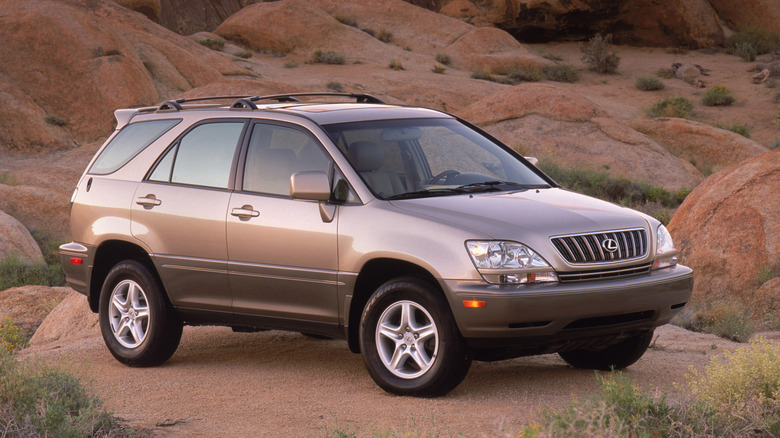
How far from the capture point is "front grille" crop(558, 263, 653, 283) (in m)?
5.65

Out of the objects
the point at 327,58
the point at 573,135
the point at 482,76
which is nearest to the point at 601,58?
the point at 482,76

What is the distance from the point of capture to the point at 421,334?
19.3ft

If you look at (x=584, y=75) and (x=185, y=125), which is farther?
(x=584, y=75)

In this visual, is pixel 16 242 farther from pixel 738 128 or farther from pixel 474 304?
pixel 738 128

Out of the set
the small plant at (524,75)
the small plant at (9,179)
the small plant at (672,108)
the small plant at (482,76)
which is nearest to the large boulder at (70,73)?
the small plant at (9,179)

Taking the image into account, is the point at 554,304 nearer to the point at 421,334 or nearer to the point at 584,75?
the point at 421,334

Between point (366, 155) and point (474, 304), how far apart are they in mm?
1470

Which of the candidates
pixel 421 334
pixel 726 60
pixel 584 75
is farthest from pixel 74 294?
pixel 726 60

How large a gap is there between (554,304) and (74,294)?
636 centimetres

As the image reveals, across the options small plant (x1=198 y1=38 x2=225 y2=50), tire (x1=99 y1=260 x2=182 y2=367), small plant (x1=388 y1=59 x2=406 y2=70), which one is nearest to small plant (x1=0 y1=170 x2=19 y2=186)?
tire (x1=99 y1=260 x2=182 y2=367)

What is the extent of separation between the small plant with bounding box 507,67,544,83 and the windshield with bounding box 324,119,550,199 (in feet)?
91.5

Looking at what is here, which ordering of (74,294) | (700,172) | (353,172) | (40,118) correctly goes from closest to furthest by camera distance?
1. (353,172)
2. (74,294)
3. (700,172)
4. (40,118)

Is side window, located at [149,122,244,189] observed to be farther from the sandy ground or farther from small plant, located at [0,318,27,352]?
small plant, located at [0,318,27,352]

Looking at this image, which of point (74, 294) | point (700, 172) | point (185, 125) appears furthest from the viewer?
point (700, 172)
